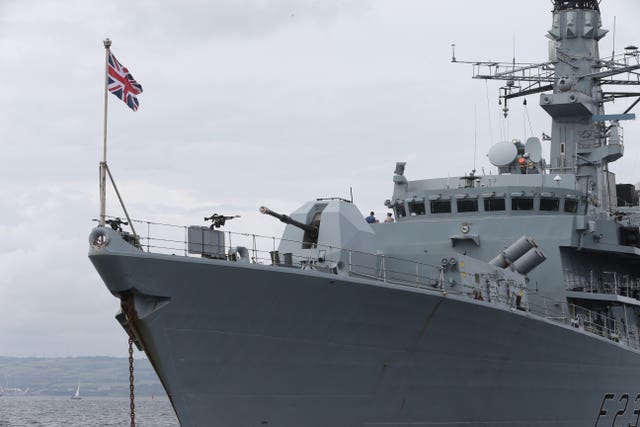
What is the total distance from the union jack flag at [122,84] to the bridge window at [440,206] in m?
9.28

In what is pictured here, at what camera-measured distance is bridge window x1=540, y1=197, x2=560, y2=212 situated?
22.0 metres

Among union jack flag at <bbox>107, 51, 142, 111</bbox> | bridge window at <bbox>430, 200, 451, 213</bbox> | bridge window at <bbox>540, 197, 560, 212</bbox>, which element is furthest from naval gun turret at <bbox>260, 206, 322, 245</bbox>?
bridge window at <bbox>540, 197, 560, 212</bbox>

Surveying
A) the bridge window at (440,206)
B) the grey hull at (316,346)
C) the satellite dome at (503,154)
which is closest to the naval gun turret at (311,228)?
the grey hull at (316,346)

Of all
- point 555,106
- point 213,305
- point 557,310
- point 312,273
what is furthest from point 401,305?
point 555,106

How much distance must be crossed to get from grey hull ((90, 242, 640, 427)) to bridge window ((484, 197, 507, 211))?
14.1ft

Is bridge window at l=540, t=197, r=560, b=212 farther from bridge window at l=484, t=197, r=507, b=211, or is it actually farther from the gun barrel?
Answer: the gun barrel

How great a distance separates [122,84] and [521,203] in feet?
34.9

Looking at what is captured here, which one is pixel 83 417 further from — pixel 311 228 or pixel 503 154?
pixel 311 228

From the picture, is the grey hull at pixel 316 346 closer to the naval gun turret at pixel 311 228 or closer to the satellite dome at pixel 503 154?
the naval gun turret at pixel 311 228

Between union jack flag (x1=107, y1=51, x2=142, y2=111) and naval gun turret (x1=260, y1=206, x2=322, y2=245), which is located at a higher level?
union jack flag (x1=107, y1=51, x2=142, y2=111)

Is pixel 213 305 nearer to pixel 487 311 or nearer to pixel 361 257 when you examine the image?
pixel 361 257

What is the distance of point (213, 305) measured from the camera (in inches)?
563

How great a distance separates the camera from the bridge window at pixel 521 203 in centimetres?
2183

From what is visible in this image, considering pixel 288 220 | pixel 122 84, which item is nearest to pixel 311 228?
pixel 288 220
